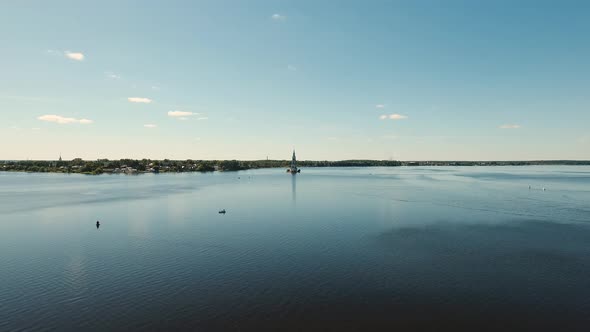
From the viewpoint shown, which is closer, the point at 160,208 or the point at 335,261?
the point at 335,261

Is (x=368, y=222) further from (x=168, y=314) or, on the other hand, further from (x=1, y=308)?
(x=1, y=308)

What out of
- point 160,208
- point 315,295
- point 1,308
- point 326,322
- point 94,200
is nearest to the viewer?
point 326,322

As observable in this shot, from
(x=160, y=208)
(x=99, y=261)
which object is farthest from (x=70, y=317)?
(x=160, y=208)

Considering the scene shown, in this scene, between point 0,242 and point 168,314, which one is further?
point 0,242

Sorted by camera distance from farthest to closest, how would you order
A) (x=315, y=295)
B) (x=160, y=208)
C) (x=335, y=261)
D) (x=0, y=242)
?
(x=160, y=208), (x=0, y=242), (x=335, y=261), (x=315, y=295)

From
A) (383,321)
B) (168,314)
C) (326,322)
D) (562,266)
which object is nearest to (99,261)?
(168,314)

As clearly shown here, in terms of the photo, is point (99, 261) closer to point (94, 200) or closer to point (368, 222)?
point (368, 222)
